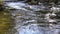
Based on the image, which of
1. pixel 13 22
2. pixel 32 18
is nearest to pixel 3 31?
pixel 13 22

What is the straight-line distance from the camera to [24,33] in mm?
4160

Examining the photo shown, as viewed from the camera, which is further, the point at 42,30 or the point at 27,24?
the point at 27,24

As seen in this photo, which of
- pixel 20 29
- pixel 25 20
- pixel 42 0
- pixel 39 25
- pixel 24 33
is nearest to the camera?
pixel 24 33

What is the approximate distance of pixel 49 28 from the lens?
456cm

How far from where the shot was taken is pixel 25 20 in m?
5.34

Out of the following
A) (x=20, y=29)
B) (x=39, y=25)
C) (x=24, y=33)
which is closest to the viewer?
(x=24, y=33)

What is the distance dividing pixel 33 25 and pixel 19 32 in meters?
0.76

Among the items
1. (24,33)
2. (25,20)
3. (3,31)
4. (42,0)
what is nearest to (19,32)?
(24,33)

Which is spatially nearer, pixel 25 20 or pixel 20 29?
pixel 20 29

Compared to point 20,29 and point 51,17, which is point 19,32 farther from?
point 51,17

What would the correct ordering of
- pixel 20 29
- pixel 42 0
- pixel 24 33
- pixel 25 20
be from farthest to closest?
pixel 42 0 → pixel 25 20 → pixel 20 29 → pixel 24 33

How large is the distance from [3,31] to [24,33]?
63 cm

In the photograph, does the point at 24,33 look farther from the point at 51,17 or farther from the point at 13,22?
the point at 51,17

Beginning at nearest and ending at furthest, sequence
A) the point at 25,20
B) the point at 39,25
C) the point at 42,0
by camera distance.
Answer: the point at 39,25
the point at 25,20
the point at 42,0
